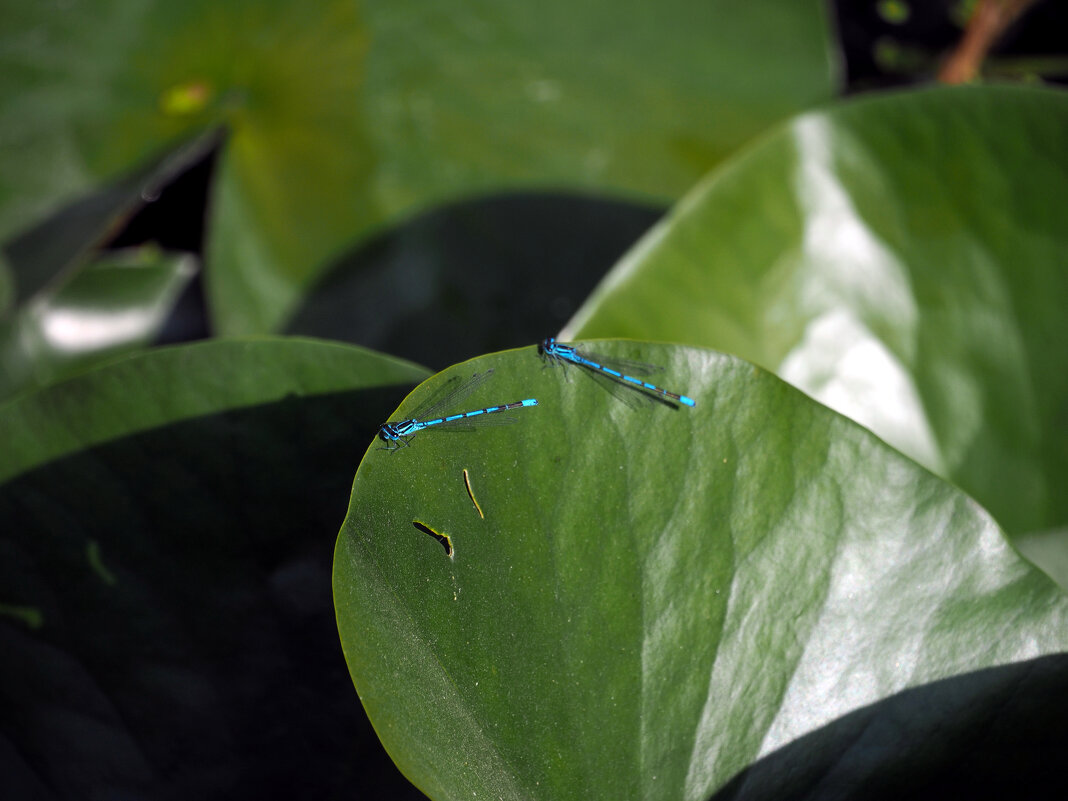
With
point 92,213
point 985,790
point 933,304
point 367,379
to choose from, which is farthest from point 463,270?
point 985,790

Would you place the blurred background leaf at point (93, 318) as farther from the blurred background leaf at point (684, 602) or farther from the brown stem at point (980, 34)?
the brown stem at point (980, 34)

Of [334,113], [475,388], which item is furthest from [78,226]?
Result: [475,388]

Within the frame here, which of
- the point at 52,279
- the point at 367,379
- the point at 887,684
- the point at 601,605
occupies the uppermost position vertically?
the point at 52,279

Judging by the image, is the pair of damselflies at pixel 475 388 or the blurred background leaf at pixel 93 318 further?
the blurred background leaf at pixel 93 318

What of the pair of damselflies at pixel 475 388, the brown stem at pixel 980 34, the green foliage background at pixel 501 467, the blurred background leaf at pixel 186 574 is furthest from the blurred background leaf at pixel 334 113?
the brown stem at pixel 980 34

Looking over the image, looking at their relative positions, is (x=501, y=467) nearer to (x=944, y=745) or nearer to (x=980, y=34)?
(x=944, y=745)

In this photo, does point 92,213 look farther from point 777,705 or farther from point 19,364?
point 777,705
